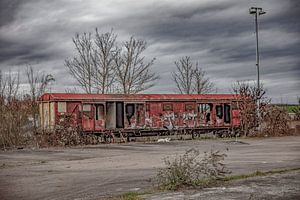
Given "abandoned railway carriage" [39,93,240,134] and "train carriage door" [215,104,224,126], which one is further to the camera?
"train carriage door" [215,104,224,126]

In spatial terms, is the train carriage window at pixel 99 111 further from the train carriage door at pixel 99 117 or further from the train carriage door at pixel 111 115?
the train carriage door at pixel 111 115

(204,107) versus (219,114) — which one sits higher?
(204,107)

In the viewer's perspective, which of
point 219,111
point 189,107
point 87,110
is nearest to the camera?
point 87,110

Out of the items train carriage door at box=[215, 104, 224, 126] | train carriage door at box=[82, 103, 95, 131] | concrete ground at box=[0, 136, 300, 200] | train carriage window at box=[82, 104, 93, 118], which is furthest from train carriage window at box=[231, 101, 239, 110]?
concrete ground at box=[0, 136, 300, 200]

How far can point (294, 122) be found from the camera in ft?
113

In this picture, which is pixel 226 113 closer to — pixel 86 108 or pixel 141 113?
pixel 141 113

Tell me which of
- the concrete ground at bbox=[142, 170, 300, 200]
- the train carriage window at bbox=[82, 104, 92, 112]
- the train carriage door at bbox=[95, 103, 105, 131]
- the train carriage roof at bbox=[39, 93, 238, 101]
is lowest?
the concrete ground at bbox=[142, 170, 300, 200]

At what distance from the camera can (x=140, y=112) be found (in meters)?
30.9

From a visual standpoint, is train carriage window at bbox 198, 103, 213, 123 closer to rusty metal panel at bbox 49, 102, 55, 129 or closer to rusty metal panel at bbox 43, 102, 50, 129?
rusty metal panel at bbox 49, 102, 55, 129

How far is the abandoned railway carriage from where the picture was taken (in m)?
28.7

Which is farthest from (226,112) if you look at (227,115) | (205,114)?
(205,114)

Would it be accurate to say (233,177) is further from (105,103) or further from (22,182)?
(105,103)

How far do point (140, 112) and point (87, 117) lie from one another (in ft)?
12.2

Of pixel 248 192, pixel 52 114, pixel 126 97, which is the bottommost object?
pixel 248 192
